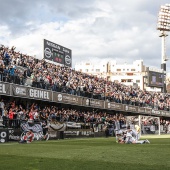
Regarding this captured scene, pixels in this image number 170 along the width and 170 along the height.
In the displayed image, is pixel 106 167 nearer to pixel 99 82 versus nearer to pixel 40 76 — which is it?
pixel 40 76

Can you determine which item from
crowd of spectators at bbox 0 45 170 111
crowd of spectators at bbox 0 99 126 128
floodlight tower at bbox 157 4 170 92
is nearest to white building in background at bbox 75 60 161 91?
floodlight tower at bbox 157 4 170 92

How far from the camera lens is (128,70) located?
160 m

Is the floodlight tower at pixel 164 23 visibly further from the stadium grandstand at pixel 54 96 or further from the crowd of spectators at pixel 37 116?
the crowd of spectators at pixel 37 116

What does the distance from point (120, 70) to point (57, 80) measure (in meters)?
123

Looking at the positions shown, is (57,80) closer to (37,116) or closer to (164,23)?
(37,116)

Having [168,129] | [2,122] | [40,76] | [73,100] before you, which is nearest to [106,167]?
[2,122]

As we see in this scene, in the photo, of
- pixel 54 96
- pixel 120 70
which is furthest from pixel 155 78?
pixel 120 70

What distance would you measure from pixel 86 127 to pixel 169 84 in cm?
11537

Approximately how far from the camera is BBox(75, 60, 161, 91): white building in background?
151500mm

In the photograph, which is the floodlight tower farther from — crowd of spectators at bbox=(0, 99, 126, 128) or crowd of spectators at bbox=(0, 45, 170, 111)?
crowd of spectators at bbox=(0, 99, 126, 128)

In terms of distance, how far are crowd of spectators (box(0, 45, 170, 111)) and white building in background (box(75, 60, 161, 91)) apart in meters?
90.9

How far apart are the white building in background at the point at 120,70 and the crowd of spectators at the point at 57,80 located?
90898 mm

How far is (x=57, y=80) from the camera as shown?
39.5 m

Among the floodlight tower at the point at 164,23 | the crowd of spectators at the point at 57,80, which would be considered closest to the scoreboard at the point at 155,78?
the floodlight tower at the point at 164,23
